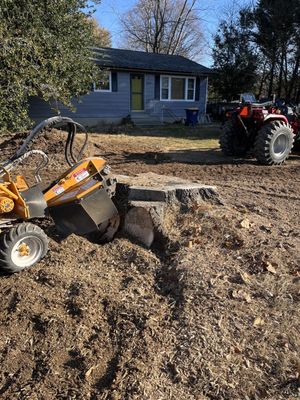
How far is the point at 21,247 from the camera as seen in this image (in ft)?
12.2

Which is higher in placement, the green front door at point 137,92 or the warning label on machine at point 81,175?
the green front door at point 137,92

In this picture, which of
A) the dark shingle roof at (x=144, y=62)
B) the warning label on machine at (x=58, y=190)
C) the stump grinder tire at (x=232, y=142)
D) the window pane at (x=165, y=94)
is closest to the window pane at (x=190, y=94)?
the dark shingle roof at (x=144, y=62)

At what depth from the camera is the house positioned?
18.2 metres

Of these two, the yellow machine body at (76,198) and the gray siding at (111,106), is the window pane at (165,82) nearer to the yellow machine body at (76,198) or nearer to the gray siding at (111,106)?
the gray siding at (111,106)

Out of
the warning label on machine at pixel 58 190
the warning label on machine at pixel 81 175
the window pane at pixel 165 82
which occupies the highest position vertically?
the window pane at pixel 165 82

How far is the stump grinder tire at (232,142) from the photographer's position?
31.1 feet

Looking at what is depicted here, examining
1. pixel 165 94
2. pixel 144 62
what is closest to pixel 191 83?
pixel 165 94

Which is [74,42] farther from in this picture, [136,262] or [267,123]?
[136,262]

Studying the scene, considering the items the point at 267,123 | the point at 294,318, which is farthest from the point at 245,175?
the point at 294,318

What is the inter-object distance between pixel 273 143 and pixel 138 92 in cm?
1272

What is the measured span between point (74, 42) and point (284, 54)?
1494 cm

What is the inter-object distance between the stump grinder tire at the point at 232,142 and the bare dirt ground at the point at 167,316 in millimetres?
4901

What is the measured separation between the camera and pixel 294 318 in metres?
2.95

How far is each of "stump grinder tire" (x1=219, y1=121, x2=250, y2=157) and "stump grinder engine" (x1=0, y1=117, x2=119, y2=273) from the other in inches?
223
